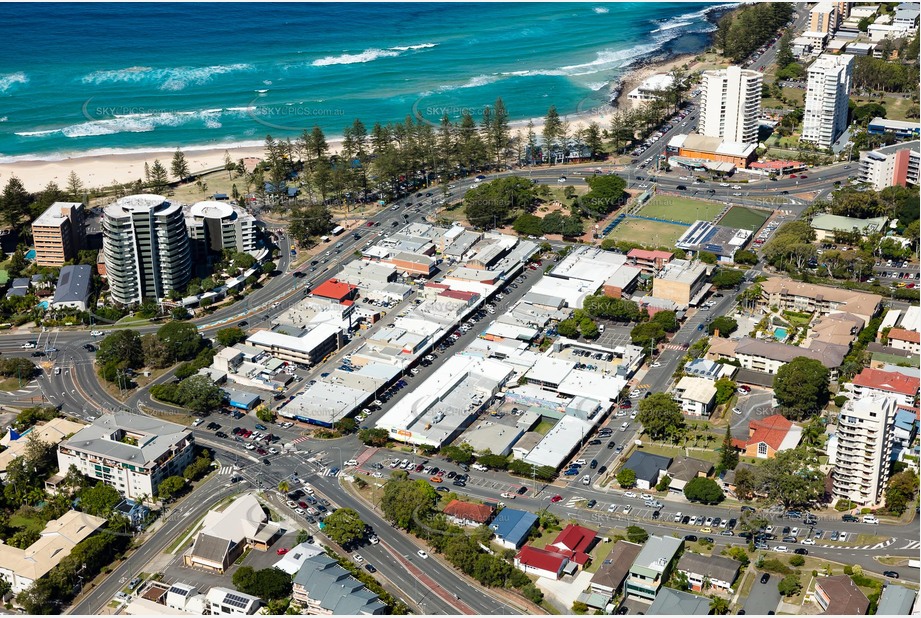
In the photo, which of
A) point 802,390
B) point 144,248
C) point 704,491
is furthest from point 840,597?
point 144,248

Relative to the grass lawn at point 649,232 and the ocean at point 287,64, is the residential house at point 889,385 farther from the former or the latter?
the ocean at point 287,64

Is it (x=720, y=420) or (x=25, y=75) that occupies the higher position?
(x=25, y=75)

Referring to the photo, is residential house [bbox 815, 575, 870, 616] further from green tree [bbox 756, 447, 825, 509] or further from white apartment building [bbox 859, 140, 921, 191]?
white apartment building [bbox 859, 140, 921, 191]

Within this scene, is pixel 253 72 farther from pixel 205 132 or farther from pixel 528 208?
pixel 528 208

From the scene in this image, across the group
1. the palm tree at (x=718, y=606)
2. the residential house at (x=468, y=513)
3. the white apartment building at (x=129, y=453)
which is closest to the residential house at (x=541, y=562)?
the residential house at (x=468, y=513)

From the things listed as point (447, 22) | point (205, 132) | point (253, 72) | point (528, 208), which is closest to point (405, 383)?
point (528, 208)

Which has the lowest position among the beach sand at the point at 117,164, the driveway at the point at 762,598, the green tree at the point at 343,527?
the driveway at the point at 762,598

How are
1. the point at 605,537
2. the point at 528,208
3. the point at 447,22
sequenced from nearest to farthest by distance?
the point at 605,537 → the point at 528,208 → the point at 447,22
